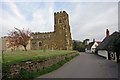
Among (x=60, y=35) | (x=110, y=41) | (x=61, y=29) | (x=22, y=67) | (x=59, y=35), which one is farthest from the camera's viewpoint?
(x=59, y=35)

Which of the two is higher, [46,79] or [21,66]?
[21,66]

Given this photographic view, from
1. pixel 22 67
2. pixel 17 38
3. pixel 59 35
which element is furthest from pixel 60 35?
pixel 22 67

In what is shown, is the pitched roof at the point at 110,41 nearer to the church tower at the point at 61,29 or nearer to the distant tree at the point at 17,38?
the distant tree at the point at 17,38

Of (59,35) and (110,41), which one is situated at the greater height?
(59,35)

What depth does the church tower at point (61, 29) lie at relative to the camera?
79.1 metres

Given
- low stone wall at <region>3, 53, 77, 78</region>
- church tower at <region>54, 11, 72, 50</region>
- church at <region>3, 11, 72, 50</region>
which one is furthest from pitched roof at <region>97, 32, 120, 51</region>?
church tower at <region>54, 11, 72, 50</region>

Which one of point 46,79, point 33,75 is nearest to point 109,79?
point 46,79

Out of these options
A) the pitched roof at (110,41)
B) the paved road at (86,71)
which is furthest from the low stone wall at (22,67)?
the pitched roof at (110,41)

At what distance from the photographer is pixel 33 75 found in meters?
14.2

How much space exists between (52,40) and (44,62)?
68.5m

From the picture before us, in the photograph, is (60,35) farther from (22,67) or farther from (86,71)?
(22,67)

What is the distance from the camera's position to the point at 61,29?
81.2 metres

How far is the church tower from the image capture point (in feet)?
260

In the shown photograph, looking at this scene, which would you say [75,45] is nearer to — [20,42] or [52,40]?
[52,40]
